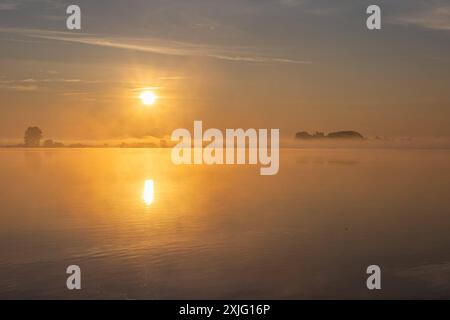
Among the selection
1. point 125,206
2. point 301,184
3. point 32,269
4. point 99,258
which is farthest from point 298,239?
point 301,184

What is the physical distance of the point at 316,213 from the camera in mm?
38875

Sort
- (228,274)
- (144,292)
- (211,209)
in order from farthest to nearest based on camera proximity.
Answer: (211,209)
(228,274)
(144,292)

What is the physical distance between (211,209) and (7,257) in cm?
2035

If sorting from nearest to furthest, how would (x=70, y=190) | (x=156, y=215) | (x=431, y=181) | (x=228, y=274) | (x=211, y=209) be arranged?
(x=228, y=274) < (x=156, y=215) < (x=211, y=209) < (x=70, y=190) < (x=431, y=181)

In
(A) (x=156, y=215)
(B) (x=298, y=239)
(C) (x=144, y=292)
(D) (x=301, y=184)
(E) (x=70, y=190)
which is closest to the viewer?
(C) (x=144, y=292)

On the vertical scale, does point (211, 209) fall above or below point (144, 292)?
above

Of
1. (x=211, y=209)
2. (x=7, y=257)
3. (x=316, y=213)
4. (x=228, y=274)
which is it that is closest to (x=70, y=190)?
(x=211, y=209)

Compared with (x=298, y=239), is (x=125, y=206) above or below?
above

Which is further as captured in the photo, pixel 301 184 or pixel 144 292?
pixel 301 184
